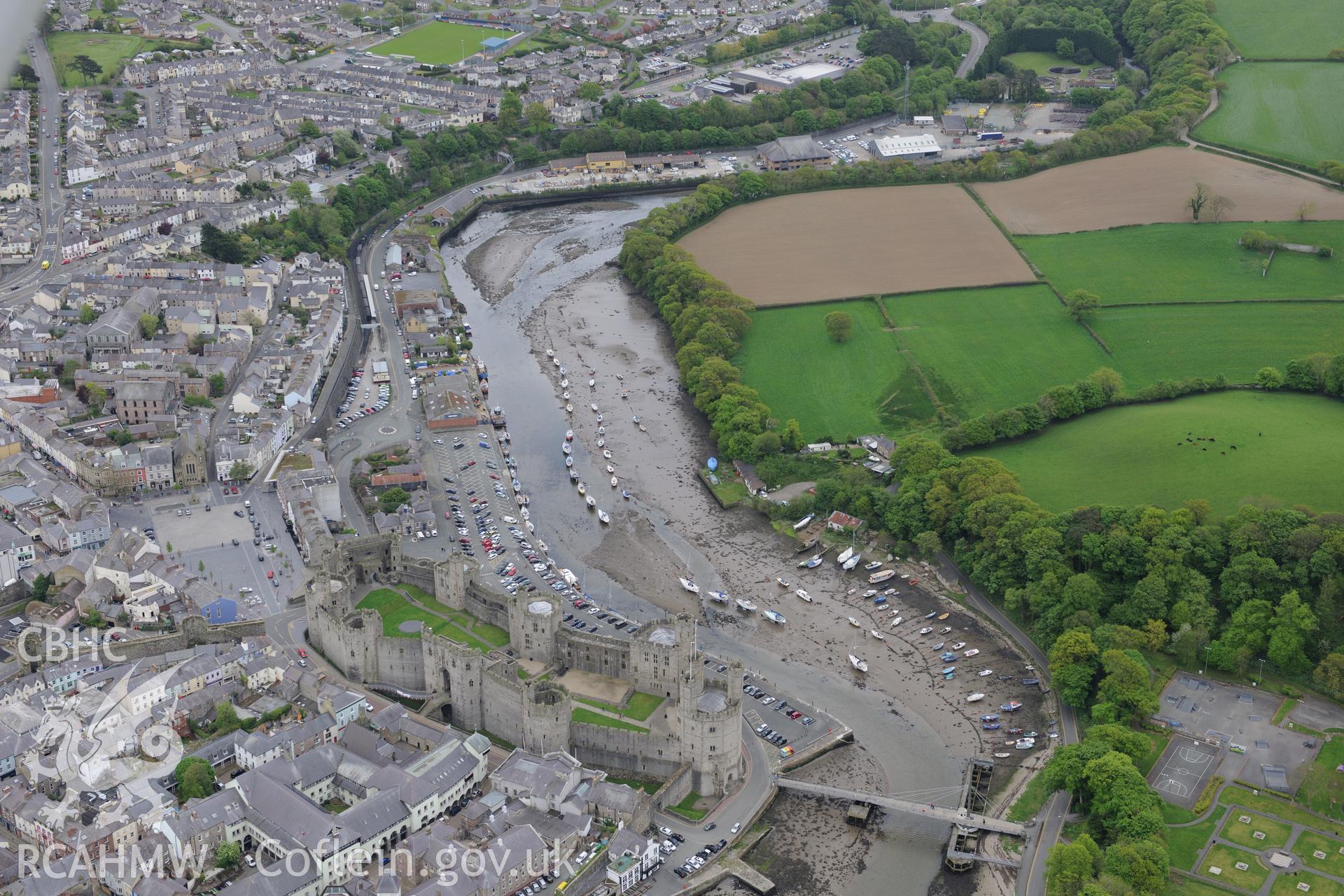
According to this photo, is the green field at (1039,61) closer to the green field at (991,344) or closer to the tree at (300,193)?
the green field at (991,344)

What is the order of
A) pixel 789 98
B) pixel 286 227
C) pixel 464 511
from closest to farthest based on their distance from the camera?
pixel 464 511 → pixel 286 227 → pixel 789 98

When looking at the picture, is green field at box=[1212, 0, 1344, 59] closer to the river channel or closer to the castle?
the river channel

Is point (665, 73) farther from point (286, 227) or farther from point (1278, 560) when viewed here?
point (1278, 560)

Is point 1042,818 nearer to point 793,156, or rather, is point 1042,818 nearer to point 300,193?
point 300,193

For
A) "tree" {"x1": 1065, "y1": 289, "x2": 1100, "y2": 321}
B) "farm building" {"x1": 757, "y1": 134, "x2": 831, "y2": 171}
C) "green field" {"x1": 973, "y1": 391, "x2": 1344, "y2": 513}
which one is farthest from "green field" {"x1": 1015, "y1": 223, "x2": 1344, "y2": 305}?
"farm building" {"x1": 757, "y1": 134, "x2": 831, "y2": 171}

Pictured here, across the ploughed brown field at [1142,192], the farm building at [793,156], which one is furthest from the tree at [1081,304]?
the farm building at [793,156]

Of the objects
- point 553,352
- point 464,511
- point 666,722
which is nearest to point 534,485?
point 464,511

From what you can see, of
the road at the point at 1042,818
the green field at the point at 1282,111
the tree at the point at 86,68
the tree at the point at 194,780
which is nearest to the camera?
the road at the point at 1042,818
